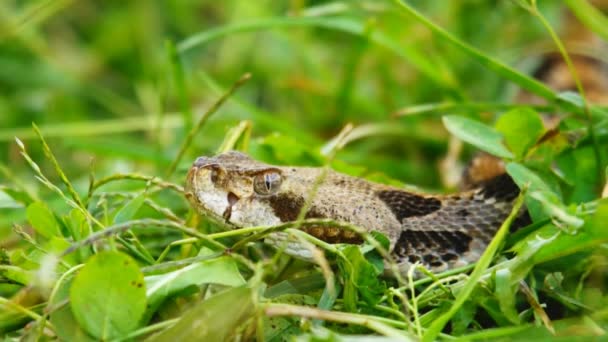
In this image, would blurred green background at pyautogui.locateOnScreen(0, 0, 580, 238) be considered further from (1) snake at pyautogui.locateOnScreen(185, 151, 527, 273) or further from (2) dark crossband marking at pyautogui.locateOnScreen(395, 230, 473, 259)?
(2) dark crossband marking at pyautogui.locateOnScreen(395, 230, 473, 259)

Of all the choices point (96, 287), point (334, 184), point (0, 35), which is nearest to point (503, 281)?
point (334, 184)

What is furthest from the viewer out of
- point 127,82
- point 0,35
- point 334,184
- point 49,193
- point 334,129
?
point 127,82

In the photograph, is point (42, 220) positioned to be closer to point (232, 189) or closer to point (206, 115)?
point (232, 189)

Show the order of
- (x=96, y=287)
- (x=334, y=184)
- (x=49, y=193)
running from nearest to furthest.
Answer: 1. (x=96, y=287)
2. (x=334, y=184)
3. (x=49, y=193)

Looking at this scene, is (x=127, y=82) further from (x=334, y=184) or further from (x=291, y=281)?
(x=291, y=281)

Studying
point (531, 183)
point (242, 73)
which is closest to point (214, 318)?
point (531, 183)

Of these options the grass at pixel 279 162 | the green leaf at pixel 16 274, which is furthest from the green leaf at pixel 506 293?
the green leaf at pixel 16 274

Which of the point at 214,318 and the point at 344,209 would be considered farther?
the point at 344,209
